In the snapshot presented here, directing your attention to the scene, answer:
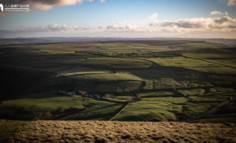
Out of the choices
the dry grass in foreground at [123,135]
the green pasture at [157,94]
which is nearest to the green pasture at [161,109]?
the green pasture at [157,94]

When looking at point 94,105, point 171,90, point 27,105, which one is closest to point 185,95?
point 171,90

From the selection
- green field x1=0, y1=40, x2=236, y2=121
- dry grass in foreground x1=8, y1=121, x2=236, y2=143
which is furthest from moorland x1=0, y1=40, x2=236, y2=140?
dry grass in foreground x1=8, y1=121, x2=236, y2=143

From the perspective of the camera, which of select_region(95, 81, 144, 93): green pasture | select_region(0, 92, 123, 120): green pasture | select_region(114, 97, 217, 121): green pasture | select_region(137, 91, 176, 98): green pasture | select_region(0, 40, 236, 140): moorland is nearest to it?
select_region(114, 97, 217, 121): green pasture

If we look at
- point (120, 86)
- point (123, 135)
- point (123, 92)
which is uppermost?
point (123, 135)

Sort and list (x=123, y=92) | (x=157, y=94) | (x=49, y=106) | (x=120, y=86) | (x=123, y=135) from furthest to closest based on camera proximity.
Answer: (x=120, y=86) < (x=123, y=92) < (x=157, y=94) < (x=49, y=106) < (x=123, y=135)

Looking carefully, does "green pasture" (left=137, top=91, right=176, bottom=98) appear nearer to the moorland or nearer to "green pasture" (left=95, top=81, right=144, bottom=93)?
the moorland

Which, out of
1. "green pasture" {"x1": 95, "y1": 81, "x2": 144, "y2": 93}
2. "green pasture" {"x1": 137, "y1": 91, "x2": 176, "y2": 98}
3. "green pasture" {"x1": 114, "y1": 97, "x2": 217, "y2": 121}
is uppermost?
"green pasture" {"x1": 95, "y1": 81, "x2": 144, "y2": 93}

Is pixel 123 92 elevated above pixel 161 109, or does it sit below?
above

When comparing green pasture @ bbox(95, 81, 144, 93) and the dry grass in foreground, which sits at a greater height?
the dry grass in foreground

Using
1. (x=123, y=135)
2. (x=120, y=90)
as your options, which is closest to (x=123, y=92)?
(x=120, y=90)

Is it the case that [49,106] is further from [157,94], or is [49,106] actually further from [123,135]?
[157,94]

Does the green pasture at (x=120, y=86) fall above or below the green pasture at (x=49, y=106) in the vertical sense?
above

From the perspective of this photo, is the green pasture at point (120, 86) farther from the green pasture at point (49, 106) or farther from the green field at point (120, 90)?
the green pasture at point (49, 106)
